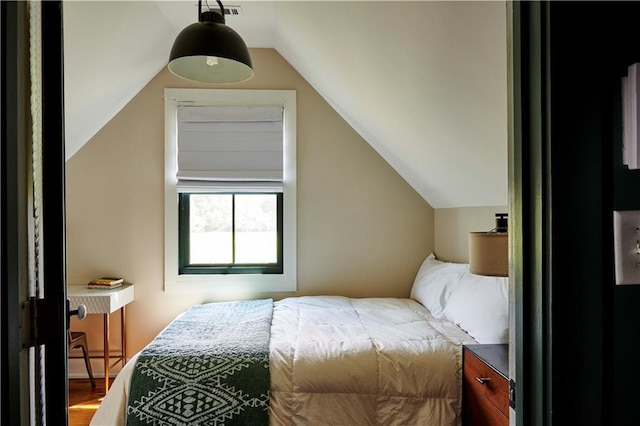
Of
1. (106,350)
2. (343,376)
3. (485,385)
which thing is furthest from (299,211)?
(485,385)

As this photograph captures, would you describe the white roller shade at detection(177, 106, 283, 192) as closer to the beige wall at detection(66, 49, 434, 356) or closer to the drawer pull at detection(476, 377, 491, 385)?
the beige wall at detection(66, 49, 434, 356)

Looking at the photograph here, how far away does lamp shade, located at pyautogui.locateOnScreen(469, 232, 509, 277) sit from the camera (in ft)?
5.61

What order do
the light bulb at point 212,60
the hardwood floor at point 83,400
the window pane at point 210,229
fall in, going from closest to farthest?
the light bulb at point 212,60 → the hardwood floor at point 83,400 → the window pane at point 210,229

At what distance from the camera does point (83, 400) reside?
2.85 metres

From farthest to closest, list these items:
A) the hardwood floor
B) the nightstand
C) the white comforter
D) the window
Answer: the window
the hardwood floor
the white comforter
the nightstand

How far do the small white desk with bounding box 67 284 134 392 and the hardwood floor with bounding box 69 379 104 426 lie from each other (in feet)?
0.32

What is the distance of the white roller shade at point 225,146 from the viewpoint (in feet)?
10.8

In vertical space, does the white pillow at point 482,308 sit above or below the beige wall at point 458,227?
below

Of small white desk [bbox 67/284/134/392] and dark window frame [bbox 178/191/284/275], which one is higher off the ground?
dark window frame [bbox 178/191/284/275]

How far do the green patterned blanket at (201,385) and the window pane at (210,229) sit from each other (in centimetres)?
135

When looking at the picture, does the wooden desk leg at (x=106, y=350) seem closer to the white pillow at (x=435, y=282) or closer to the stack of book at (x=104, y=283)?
the stack of book at (x=104, y=283)

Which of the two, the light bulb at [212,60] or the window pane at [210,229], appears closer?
the light bulb at [212,60]

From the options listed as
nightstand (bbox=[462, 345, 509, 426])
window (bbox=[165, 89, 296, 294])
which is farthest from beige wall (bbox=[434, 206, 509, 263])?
window (bbox=[165, 89, 296, 294])

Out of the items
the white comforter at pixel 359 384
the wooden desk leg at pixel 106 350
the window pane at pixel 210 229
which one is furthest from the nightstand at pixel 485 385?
the wooden desk leg at pixel 106 350
